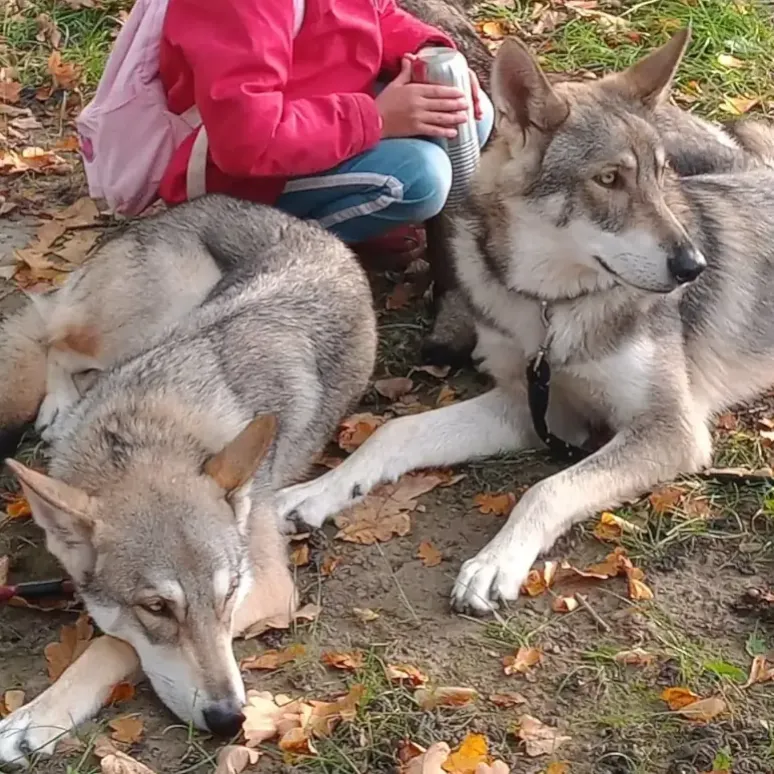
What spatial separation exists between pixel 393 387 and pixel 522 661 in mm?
1817

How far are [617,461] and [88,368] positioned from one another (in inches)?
88.7

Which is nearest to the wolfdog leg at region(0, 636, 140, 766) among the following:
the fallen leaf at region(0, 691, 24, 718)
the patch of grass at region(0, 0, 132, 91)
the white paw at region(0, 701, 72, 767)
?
the white paw at region(0, 701, 72, 767)

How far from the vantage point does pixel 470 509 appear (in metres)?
4.91

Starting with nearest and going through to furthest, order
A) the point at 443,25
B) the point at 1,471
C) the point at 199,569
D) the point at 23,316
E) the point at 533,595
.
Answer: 1. the point at 199,569
2. the point at 533,595
3. the point at 1,471
4. the point at 23,316
5. the point at 443,25

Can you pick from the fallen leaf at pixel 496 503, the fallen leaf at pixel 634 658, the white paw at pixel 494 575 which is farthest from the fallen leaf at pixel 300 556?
the fallen leaf at pixel 634 658

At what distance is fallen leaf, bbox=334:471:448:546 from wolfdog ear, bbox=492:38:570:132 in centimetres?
146

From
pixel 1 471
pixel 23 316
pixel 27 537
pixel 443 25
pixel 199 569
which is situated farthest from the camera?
pixel 443 25

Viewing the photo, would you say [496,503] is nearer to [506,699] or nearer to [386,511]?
[386,511]

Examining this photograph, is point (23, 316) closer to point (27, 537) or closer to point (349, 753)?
point (27, 537)

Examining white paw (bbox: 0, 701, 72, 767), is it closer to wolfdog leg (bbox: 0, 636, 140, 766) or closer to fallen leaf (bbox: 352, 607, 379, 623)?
wolfdog leg (bbox: 0, 636, 140, 766)

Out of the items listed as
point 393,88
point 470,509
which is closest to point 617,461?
point 470,509

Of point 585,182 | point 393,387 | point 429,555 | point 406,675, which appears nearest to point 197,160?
point 393,387

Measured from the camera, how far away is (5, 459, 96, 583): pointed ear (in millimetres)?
3570

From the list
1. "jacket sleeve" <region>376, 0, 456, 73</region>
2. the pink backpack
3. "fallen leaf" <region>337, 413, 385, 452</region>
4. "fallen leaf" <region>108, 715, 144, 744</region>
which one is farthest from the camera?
"jacket sleeve" <region>376, 0, 456, 73</region>
